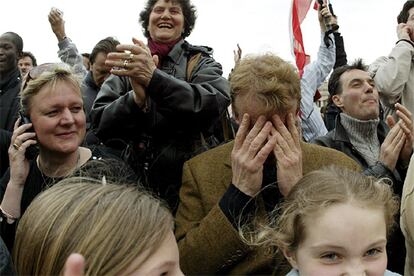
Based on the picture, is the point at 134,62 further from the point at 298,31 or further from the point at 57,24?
the point at 298,31

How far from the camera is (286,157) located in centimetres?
225

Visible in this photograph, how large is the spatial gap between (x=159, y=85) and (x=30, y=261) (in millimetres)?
1329

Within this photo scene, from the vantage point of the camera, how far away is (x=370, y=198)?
2.00m

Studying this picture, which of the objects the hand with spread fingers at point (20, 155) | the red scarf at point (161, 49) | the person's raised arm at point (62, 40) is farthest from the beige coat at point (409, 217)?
the person's raised arm at point (62, 40)

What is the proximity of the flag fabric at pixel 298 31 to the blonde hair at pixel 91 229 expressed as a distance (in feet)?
13.5

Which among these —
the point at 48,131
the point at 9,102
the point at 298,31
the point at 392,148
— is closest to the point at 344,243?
the point at 392,148

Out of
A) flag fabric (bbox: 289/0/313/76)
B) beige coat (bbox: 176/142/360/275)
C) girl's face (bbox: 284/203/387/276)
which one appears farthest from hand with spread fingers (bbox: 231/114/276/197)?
flag fabric (bbox: 289/0/313/76)

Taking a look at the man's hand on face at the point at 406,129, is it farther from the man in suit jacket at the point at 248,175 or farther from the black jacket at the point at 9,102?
the black jacket at the point at 9,102

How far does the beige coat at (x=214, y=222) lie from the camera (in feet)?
7.27

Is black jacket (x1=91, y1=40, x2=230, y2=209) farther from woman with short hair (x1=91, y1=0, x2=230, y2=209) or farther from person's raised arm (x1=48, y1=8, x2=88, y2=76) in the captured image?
person's raised arm (x1=48, y1=8, x2=88, y2=76)

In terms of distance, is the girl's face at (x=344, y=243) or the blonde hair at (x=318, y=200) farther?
the blonde hair at (x=318, y=200)

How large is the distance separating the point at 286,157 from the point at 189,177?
1.47ft

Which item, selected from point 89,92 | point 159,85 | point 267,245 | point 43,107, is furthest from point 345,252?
point 89,92

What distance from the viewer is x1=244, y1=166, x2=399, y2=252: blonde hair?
6.51 ft
